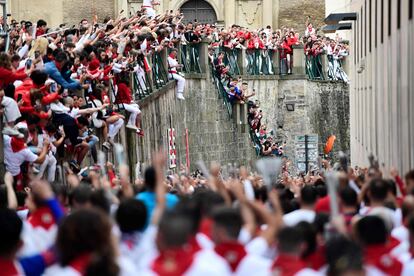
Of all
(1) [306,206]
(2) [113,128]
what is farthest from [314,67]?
(1) [306,206]

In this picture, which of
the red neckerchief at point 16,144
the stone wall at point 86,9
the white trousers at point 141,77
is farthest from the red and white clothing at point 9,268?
the stone wall at point 86,9

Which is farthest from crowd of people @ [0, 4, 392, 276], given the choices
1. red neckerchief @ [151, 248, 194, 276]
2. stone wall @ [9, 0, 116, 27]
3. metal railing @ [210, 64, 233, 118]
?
stone wall @ [9, 0, 116, 27]

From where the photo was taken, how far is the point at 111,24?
2894 cm

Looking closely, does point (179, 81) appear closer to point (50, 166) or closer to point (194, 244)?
point (50, 166)

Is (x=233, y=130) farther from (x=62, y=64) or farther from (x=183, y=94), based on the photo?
(x=62, y=64)

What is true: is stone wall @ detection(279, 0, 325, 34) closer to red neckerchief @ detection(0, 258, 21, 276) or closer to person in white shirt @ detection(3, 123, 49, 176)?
person in white shirt @ detection(3, 123, 49, 176)

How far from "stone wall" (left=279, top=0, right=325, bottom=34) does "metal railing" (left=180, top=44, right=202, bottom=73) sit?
2261cm

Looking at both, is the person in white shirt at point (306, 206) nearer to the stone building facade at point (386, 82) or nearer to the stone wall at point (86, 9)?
the stone building facade at point (386, 82)

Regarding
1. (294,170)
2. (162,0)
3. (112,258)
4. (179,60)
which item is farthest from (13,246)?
(162,0)

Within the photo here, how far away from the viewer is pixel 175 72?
37750 mm

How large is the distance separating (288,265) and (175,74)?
96.2ft

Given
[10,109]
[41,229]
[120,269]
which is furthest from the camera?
[10,109]

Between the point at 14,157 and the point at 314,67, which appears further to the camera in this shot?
the point at 314,67

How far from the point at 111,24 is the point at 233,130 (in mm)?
17978
